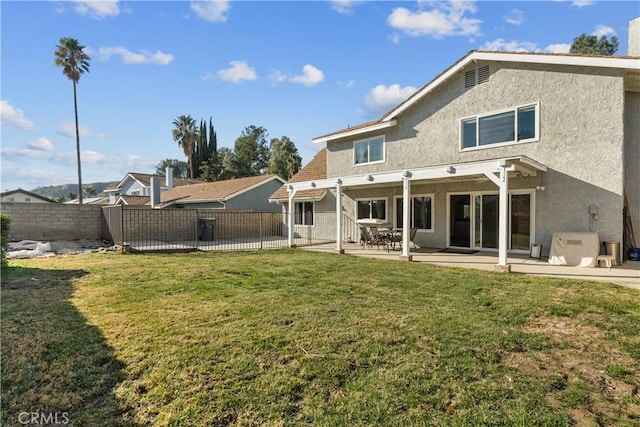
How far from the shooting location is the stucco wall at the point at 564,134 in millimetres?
10031

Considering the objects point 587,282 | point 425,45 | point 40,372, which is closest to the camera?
point 40,372

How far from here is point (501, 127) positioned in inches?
489

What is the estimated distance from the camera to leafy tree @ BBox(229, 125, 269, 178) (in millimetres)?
52969

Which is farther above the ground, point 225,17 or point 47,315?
point 225,17

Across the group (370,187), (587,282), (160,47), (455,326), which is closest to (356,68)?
(370,187)

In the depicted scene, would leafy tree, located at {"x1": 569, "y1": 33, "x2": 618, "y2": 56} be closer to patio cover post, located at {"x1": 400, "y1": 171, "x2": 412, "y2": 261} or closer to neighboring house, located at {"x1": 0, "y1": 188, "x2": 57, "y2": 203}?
patio cover post, located at {"x1": 400, "y1": 171, "x2": 412, "y2": 261}

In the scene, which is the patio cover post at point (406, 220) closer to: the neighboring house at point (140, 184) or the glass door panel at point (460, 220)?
the glass door panel at point (460, 220)

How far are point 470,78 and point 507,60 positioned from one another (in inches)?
60.0

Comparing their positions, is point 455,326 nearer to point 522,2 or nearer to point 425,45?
point 522,2

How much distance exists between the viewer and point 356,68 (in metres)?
18.3

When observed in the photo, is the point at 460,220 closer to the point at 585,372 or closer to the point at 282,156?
the point at 585,372

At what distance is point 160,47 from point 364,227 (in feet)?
36.5

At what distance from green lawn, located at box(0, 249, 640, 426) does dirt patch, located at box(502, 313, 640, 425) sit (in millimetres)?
19

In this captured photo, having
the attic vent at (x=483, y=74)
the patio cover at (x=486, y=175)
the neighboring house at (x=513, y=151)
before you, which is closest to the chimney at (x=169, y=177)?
the neighboring house at (x=513, y=151)
